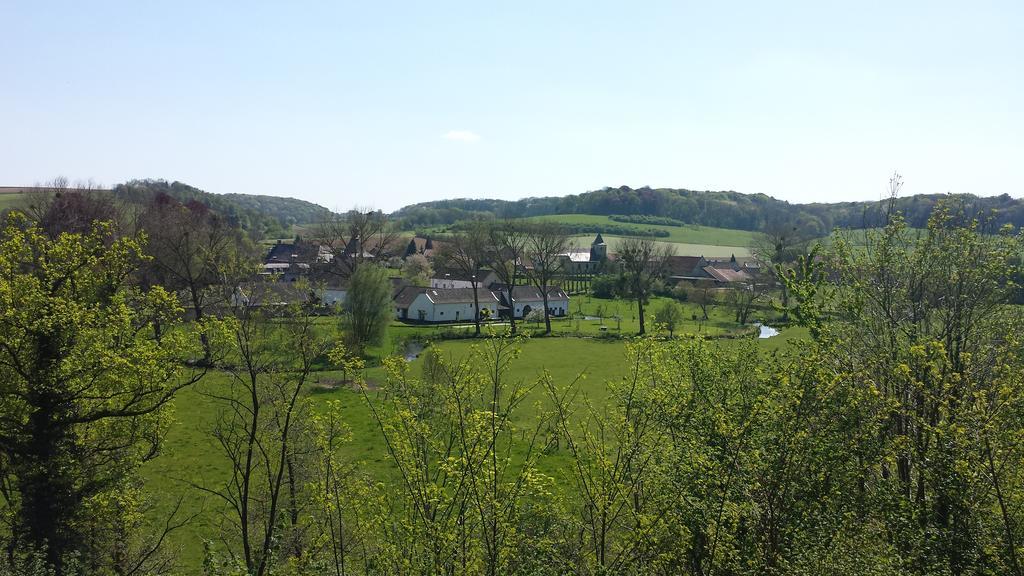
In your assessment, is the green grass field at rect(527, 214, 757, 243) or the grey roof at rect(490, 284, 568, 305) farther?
the green grass field at rect(527, 214, 757, 243)

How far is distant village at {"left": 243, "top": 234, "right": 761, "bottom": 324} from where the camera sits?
62938 millimetres

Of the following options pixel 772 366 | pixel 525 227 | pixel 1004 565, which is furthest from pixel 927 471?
pixel 525 227

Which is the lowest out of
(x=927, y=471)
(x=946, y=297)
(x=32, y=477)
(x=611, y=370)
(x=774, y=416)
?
(x=611, y=370)

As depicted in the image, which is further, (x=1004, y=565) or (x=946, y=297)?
(x=946, y=297)

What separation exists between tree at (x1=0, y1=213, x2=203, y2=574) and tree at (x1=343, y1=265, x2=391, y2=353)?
2764cm

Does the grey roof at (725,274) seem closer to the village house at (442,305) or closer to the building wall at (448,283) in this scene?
the village house at (442,305)

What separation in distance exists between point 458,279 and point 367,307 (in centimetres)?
3415

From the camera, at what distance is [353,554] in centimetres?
1489

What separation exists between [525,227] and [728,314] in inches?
992

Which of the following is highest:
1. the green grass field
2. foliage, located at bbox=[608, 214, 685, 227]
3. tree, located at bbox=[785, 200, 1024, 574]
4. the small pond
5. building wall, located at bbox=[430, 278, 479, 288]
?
foliage, located at bbox=[608, 214, 685, 227]

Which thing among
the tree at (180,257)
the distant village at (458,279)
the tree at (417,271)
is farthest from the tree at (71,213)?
the tree at (417,271)

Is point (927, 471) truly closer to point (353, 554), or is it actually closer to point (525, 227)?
point (353, 554)

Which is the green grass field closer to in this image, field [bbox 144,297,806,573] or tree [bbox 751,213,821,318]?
tree [bbox 751,213,821,318]

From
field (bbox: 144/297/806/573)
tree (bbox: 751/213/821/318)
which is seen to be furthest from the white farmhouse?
tree (bbox: 751/213/821/318)
